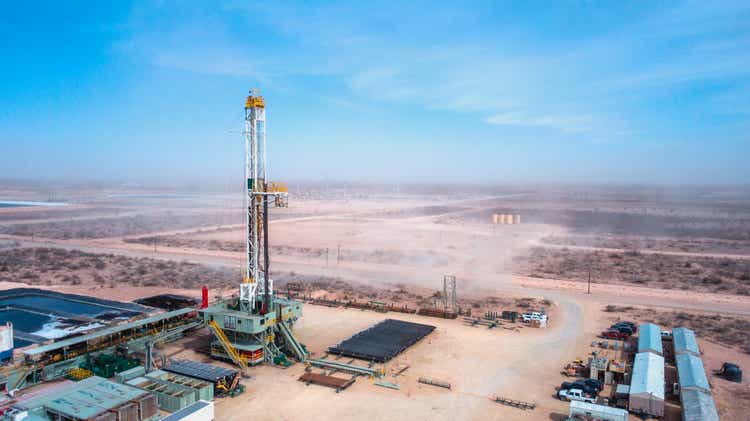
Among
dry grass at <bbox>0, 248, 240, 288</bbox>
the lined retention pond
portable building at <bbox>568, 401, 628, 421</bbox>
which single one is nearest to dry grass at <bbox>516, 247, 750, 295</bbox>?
portable building at <bbox>568, 401, 628, 421</bbox>

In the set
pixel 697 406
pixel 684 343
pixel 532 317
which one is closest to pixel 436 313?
pixel 532 317

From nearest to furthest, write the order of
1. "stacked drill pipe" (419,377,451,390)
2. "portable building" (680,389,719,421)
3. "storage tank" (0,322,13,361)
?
"portable building" (680,389,719,421)
"storage tank" (0,322,13,361)
"stacked drill pipe" (419,377,451,390)

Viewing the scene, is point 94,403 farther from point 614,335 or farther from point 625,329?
point 625,329

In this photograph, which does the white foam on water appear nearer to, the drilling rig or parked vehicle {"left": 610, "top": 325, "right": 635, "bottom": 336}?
the drilling rig

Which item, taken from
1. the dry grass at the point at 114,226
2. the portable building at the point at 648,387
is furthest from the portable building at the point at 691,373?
the dry grass at the point at 114,226

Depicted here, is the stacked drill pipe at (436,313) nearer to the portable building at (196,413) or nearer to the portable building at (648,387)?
the portable building at (648,387)

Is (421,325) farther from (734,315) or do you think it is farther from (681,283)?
(681,283)
